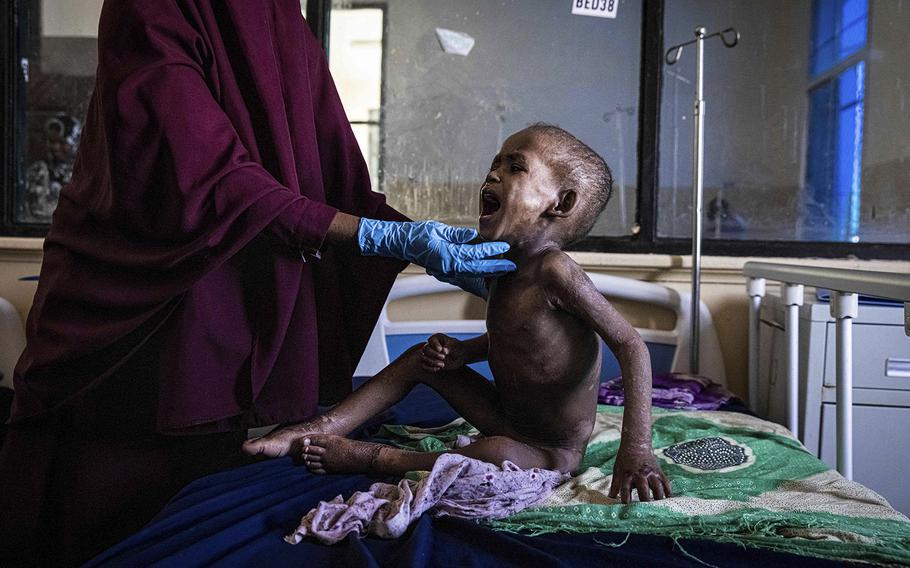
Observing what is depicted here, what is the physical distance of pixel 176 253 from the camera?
126cm

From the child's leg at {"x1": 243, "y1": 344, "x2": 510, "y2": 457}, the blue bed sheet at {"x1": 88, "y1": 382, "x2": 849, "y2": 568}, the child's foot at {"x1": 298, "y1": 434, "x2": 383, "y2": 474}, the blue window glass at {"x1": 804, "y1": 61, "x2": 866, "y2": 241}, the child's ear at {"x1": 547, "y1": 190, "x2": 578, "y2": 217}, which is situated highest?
the blue window glass at {"x1": 804, "y1": 61, "x2": 866, "y2": 241}

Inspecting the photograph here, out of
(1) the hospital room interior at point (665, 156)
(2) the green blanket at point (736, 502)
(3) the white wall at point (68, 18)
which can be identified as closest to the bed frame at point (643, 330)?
(1) the hospital room interior at point (665, 156)

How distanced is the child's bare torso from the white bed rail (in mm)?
475

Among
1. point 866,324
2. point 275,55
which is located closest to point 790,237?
point 866,324

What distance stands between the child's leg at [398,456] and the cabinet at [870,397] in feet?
3.27

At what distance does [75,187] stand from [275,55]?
45cm

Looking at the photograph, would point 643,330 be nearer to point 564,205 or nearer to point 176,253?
point 564,205

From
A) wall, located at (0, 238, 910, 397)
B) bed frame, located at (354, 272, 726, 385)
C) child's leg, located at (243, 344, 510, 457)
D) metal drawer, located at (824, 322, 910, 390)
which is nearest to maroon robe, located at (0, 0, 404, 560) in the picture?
child's leg, located at (243, 344, 510, 457)

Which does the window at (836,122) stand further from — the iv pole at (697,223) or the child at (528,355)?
the child at (528,355)

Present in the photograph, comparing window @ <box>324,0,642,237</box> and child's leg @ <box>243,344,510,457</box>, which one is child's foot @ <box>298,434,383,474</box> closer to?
child's leg @ <box>243,344,510,457</box>

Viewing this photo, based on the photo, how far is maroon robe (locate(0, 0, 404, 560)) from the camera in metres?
1.27

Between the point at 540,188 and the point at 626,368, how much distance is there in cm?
40

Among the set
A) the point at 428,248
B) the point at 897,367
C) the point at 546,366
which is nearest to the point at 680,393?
the point at 897,367

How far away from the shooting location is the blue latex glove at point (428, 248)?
4.70 feet
